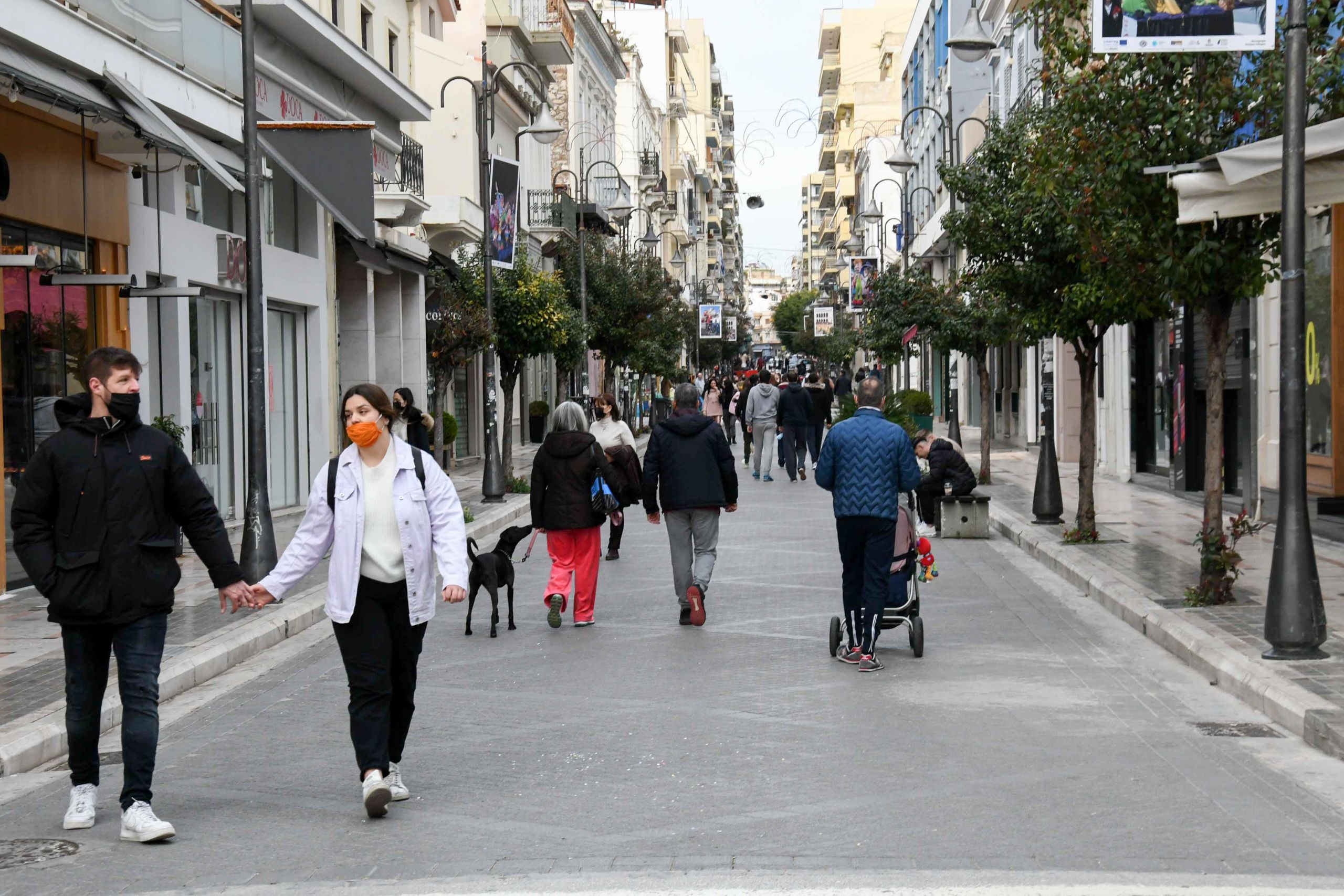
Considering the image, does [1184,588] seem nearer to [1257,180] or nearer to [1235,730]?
[1257,180]

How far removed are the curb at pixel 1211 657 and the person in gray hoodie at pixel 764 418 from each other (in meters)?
13.0

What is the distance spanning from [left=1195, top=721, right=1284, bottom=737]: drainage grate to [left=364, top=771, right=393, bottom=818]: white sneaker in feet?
13.2

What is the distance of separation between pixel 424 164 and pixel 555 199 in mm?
13967

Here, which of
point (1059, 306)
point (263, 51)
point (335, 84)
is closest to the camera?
point (1059, 306)

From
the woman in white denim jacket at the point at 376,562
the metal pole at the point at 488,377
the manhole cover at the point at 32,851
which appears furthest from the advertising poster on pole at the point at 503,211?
the manhole cover at the point at 32,851

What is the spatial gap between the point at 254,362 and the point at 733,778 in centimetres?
870

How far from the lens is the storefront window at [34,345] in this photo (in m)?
14.0

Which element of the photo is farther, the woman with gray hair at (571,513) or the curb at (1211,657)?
the woman with gray hair at (571,513)

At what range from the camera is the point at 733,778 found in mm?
6914

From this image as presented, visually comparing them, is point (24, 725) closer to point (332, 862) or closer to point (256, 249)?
point (332, 862)

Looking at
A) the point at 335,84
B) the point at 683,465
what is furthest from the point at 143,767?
the point at 335,84

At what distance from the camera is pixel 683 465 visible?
12102 mm

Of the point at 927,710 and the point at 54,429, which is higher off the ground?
the point at 54,429

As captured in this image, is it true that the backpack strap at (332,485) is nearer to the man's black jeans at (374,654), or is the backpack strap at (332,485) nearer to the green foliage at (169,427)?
the man's black jeans at (374,654)
